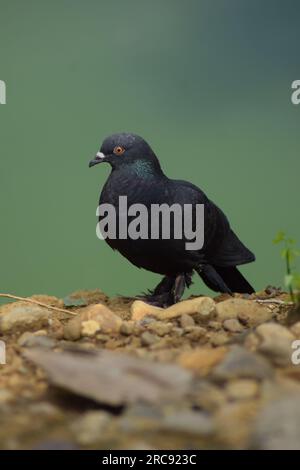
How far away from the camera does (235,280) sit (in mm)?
8727

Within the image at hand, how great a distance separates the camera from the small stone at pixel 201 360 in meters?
3.90

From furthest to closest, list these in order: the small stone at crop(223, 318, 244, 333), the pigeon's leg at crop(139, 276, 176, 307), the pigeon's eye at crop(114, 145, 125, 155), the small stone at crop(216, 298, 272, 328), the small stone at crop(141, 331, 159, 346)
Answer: the pigeon's leg at crop(139, 276, 176, 307)
the pigeon's eye at crop(114, 145, 125, 155)
the small stone at crop(216, 298, 272, 328)
the small stone at crop(223, 318, 244, 333)
the small stone at crop(141, 331, 159, 346)

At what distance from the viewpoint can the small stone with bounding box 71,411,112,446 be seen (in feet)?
10.4

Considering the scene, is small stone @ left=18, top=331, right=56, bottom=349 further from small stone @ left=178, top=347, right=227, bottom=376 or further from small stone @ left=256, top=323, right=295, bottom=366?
small stone @ left=256, top=323, right=295, bottom=366

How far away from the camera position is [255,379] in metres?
3.65

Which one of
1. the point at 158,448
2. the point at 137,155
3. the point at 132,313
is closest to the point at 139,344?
the point at 132,313

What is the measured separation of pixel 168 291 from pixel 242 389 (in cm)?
462

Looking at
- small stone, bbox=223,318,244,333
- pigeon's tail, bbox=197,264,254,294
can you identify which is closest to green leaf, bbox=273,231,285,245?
small stone, bbox=223,318,244,333

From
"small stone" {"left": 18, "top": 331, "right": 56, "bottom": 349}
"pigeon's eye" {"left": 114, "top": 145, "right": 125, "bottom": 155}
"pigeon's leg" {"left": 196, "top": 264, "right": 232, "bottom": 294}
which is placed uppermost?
"pigeon's eye" {"left": 114, "top": 145, "right": 125, "bottom": 155}

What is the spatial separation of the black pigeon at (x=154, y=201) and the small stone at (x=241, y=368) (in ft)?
11.6

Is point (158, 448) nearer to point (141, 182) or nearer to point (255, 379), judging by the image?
point (255, 379)

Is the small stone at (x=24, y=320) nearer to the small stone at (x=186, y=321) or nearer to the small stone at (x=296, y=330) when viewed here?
the small stone at (x=186, y=321)

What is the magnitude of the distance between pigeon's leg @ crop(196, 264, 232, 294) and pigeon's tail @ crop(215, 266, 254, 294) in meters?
0.39
